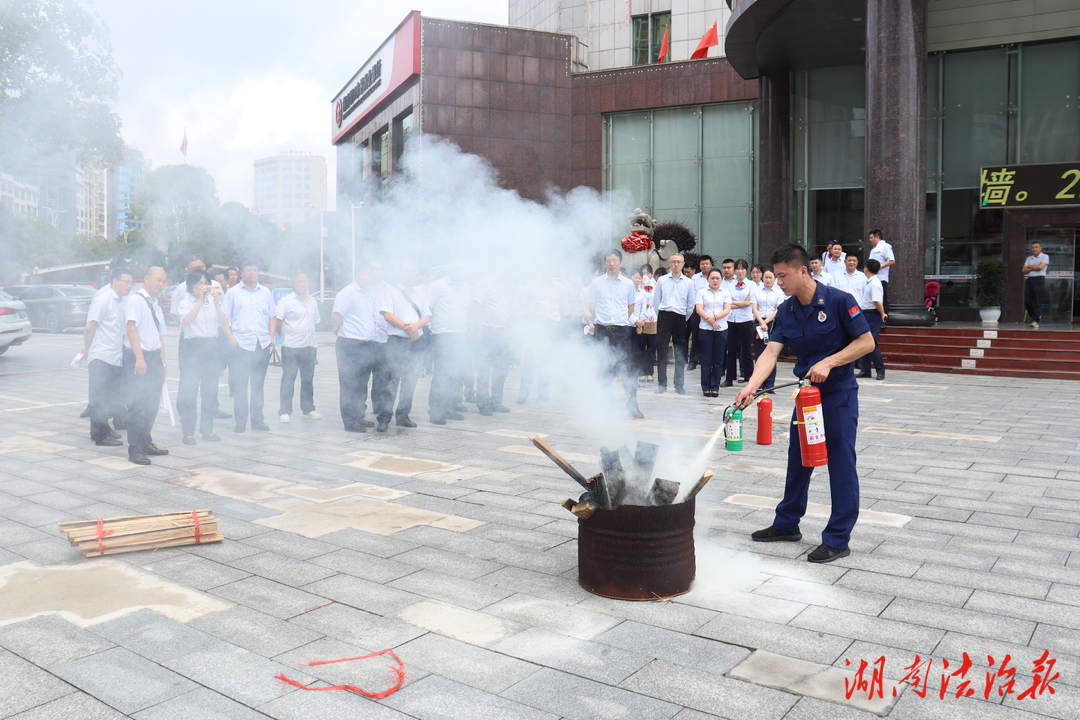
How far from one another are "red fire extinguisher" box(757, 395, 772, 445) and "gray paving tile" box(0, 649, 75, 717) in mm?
4431

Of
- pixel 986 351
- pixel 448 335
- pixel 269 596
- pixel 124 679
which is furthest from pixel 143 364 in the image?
pixel 986 351

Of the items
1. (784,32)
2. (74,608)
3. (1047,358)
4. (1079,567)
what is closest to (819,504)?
(1079,567)

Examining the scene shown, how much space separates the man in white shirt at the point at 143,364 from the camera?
23.6 ft

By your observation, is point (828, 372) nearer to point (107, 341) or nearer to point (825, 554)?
point (825, 554)

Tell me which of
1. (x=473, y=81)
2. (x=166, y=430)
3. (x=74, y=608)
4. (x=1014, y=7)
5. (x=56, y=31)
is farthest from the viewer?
(x=473, y=81)

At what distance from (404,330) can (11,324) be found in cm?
1198

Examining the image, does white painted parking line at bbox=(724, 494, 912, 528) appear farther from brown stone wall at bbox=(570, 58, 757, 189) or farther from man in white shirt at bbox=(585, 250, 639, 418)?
brown stone wall at bbox=(570, 58, 757, 189)

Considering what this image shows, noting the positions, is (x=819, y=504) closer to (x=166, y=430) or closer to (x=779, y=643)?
(x=779, y=643)

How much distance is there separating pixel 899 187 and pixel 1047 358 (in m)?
3.99

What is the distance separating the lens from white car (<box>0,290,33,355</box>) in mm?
16312

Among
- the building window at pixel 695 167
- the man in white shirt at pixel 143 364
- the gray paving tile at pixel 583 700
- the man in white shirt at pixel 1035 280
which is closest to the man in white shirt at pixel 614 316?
the man in white shirt at pixel 143 364

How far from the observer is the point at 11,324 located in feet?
54.1

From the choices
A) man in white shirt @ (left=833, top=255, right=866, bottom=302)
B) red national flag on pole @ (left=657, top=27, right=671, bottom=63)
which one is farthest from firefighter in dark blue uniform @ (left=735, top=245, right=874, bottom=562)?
red national flag on pole @ (left=657, top=27, right=671, bottom=63)

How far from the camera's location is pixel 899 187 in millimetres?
15109
